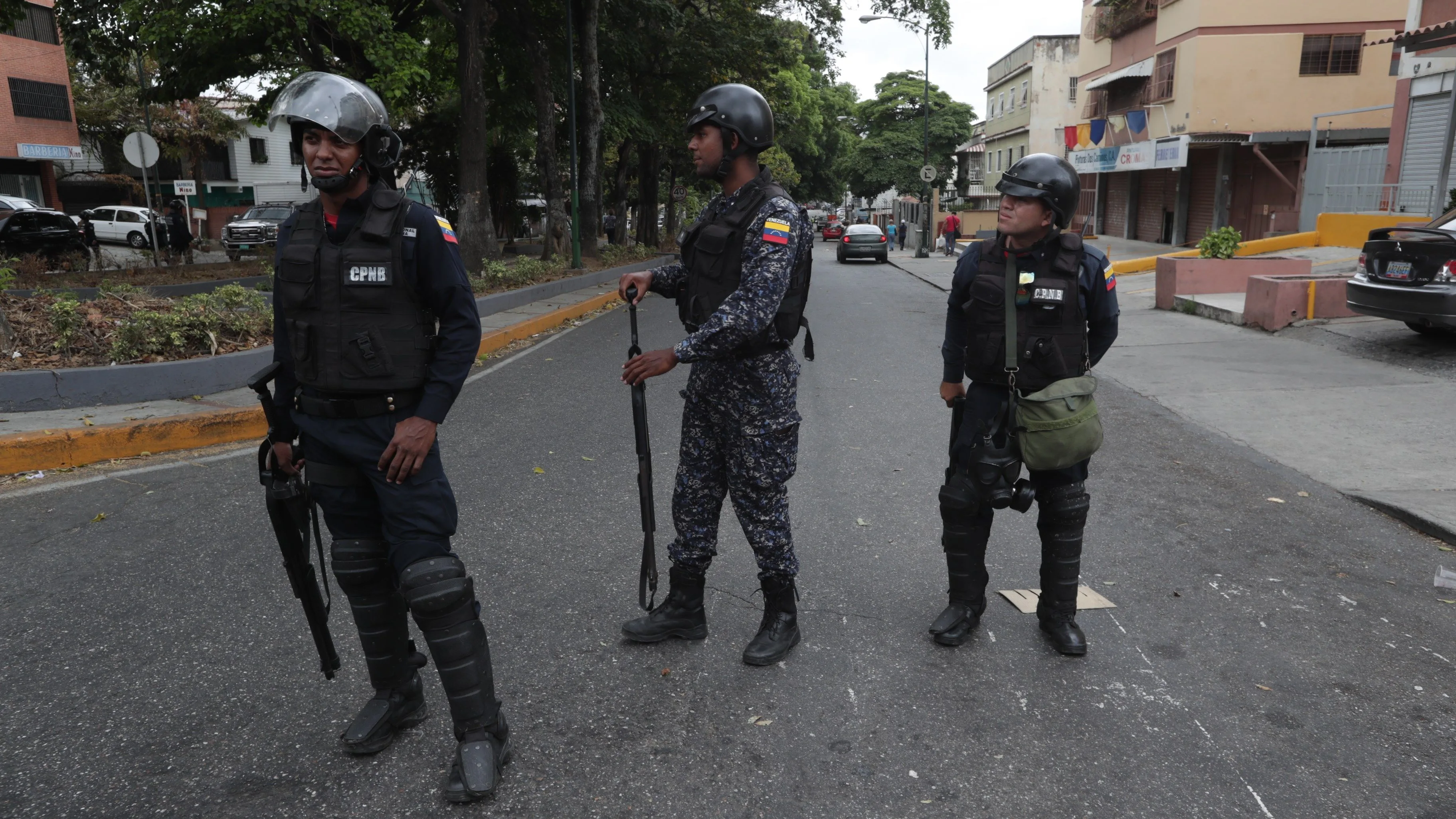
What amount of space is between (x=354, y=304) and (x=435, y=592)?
0.82 metres

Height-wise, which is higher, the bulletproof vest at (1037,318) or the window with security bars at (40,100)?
the window with security bars at (40,100)

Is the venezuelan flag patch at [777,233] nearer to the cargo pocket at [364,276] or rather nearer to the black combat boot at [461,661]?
the cargo pocket at [364,276]

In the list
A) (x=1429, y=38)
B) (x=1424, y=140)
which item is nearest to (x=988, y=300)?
(x=1429, y=38)

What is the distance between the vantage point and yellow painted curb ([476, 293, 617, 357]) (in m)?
11.1

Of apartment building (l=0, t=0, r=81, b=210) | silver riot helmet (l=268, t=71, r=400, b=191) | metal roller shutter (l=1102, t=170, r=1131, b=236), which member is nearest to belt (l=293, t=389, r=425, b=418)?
silver riot helmet (l=268, t=71, r=400, b=191)

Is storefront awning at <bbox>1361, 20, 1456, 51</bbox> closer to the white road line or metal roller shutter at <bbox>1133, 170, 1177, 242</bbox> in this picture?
metal roller shutter at <bbox>1133, 170, 1177, 242</bbox>

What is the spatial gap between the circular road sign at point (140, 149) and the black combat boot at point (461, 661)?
19178mm

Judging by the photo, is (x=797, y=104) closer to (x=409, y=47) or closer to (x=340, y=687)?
(x=409, y=47)

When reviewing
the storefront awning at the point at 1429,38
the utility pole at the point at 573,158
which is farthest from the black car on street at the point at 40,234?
the storefront awning at the point at 1429,38

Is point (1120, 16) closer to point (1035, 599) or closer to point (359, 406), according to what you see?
point (1035, 599)

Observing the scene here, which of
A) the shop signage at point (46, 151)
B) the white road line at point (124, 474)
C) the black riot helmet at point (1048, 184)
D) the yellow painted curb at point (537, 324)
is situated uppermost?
the shop signage at point (46, 151)

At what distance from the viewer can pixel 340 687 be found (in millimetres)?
3260

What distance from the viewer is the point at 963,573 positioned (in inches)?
143

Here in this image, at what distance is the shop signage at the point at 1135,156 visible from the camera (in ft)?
89.7
